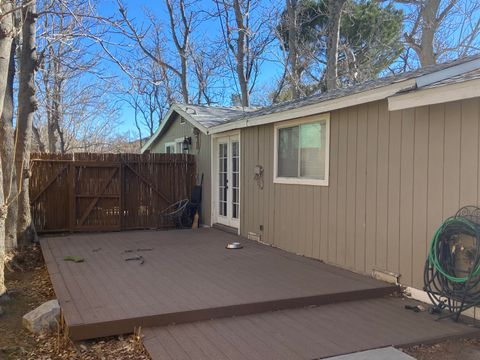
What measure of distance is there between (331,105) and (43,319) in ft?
13.3

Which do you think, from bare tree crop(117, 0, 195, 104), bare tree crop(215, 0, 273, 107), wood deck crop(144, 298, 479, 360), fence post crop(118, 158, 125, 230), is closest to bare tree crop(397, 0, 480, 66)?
bare tree crop(215, 0, 273, 107)

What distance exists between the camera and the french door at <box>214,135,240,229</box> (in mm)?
8695

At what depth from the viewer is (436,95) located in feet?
12.6

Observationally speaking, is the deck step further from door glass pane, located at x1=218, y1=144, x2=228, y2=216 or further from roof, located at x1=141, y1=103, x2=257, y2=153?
roof, located at x1=141, y1=103, x2=257, y2=153

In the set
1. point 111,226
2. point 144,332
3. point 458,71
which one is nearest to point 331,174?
point 458,71

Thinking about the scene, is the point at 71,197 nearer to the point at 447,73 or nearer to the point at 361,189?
the point at 361,189

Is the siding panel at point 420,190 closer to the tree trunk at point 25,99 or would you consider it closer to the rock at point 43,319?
the rock at point 43,319

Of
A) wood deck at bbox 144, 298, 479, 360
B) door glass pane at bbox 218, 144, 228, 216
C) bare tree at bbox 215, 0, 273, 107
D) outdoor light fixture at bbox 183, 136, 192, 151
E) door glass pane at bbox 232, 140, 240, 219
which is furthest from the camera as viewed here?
bare tree at bbox 215, 0, 273, 107

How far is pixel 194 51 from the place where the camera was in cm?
2097

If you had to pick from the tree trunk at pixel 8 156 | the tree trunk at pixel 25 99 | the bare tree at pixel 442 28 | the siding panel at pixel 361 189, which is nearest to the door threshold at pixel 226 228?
the siding panel at pixel 361 189

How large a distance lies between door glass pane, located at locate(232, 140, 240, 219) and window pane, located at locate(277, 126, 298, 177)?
1.74 metres

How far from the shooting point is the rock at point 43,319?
12.3 feet

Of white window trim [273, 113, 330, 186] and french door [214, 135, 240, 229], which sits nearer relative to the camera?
white window trim [273, 113, 330, 186]

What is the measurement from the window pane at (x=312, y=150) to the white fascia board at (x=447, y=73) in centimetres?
176
